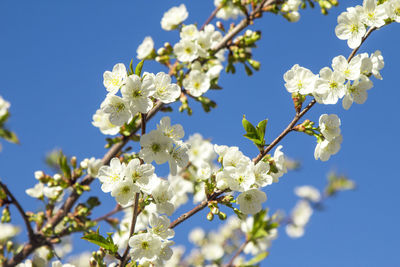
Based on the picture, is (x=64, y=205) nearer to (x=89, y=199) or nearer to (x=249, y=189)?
(x=89, y=199)

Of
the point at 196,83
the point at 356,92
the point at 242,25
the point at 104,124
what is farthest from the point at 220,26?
the point at 356,92

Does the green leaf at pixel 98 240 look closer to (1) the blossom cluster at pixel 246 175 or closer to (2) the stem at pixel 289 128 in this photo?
(1) the blossom cluster at pixel 246 175

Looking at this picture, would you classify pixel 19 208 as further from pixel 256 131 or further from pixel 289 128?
pixel 289 128

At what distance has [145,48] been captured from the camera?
4191mm

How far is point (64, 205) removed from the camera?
3502mm

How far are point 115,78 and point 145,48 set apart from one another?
1.87 m

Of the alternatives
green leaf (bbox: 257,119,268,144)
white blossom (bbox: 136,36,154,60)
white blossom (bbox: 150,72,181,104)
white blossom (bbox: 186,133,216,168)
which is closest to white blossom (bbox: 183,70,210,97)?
white blossom (bbox: 136,36,154,60)

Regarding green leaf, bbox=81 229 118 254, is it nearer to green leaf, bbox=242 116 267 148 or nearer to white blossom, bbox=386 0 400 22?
green leaf, bbox=242 116 267 148

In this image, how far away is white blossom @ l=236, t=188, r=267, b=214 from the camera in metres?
2.49

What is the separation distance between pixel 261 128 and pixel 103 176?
42.4 inches

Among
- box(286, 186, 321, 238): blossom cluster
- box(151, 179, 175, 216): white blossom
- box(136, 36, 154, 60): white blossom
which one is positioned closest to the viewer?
box(151, 179, 175, 216): white blossom

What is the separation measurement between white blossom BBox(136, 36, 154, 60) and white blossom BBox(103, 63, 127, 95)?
1715 mm

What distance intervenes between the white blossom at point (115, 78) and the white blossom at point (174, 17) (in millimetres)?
2067

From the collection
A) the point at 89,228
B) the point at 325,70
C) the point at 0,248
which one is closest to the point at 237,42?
the point at 325,70
